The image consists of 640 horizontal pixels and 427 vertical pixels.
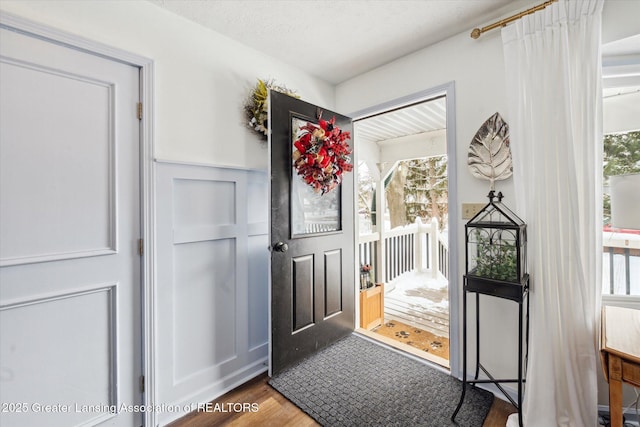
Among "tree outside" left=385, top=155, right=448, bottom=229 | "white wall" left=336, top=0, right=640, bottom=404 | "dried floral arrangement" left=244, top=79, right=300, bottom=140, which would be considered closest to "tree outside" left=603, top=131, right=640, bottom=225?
"white wall" left=336, top=0, right=640, bottom=404

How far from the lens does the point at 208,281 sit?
186 centimetres

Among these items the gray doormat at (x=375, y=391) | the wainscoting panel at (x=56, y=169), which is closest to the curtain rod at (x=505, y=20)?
the wainscoting panel at (x=56, y=169)

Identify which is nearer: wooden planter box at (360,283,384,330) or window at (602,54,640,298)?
window at (602,54,640,298)

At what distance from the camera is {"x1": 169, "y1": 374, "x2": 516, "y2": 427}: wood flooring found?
5.23 feet

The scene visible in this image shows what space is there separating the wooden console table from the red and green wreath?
5.67 feet

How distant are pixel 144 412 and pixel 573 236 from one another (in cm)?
248

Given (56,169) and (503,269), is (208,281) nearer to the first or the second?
(56,169)

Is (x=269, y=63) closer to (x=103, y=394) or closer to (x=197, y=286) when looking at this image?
(x=197, y=286)

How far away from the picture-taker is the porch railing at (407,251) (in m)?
4.30

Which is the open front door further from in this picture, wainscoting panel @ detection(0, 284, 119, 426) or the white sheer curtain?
the white sheer curtain

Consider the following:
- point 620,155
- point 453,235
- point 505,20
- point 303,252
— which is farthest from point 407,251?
point 505,20

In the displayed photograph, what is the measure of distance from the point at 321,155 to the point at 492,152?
1124mm

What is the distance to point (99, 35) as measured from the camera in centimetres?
144

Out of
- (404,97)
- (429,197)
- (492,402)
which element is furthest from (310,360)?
(429,197)
